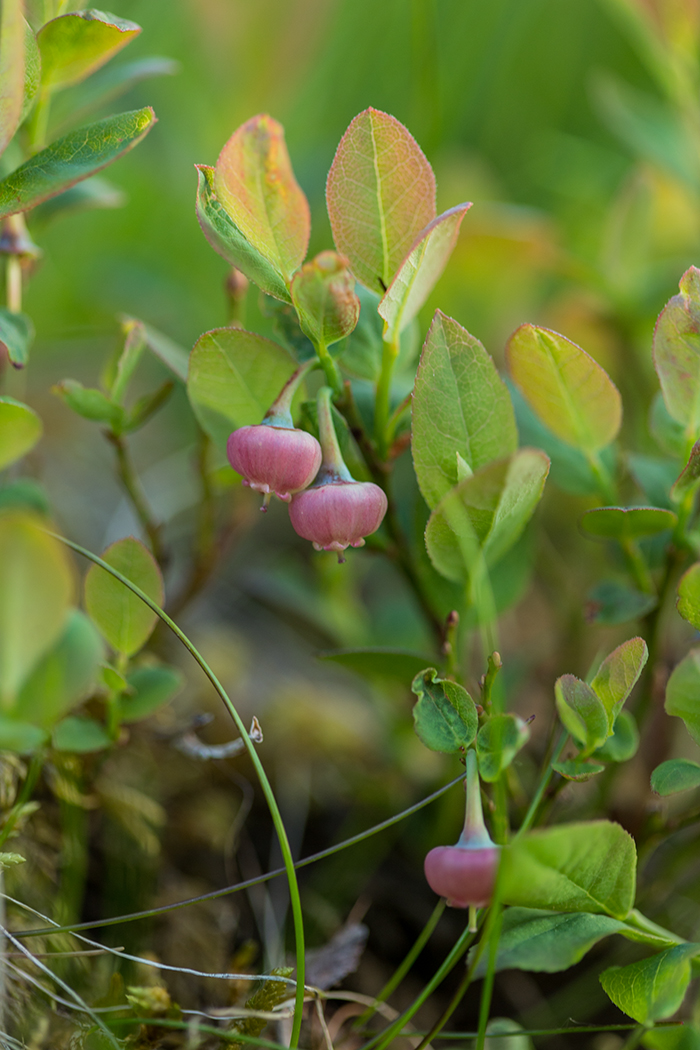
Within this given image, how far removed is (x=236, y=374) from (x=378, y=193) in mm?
133

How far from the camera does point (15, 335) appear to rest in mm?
500

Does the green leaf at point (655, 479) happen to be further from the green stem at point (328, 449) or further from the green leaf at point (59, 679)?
the green leaf at point (59, 679)

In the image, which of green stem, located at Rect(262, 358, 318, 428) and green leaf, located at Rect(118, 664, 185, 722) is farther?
green leaf, located at Rect(118, 664, 185, 722)

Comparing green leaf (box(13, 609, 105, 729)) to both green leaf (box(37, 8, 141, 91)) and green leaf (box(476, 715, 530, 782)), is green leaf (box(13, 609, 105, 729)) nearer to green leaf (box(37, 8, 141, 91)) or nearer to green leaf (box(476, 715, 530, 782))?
green leaf (box(476, 715, 530, 782))

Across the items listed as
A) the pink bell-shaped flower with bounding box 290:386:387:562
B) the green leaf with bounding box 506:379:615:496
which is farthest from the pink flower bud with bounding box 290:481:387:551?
the green leaf with bounding box 506:379:615:496

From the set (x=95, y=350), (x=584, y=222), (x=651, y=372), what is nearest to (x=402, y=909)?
(x=651, y=372)

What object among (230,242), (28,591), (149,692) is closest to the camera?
(28,591)

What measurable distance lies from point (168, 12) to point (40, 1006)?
62.7 inches

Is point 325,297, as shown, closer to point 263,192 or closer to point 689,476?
point 263,192

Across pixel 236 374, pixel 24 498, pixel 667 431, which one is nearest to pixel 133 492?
pixel 24 498

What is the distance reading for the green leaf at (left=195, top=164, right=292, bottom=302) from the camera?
45 centimetres

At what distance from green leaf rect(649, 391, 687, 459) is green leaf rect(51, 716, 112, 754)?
1.37 feet

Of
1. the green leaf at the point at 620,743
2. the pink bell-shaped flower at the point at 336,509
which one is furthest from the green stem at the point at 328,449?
the green leaf at the point at 620,743

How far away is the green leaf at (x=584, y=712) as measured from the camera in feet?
1.44
